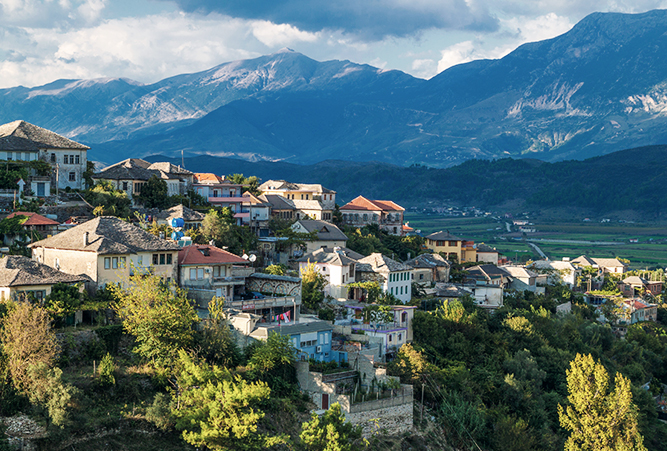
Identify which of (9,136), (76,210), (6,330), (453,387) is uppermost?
(9,136)

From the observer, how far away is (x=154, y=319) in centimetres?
4288

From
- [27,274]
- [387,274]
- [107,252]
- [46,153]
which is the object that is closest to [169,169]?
[46,153]

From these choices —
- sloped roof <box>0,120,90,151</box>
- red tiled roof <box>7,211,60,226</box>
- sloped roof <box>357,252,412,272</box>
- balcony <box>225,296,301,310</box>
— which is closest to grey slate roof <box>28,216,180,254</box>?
red tiled roof <box>7,211,60,226</box>

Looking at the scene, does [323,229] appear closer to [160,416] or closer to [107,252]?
[107,252]

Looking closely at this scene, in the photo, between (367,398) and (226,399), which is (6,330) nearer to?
(226,399)

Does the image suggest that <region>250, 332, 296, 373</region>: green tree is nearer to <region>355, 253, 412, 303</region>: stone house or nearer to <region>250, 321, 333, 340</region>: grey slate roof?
<region>250, 321, 333, 340</region>: grey slate roof

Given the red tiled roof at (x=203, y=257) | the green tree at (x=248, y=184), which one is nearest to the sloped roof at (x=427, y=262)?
the green tree at (x=248, y=184)

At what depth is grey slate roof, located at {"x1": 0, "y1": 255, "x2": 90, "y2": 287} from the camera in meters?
43.5

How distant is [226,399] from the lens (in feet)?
121

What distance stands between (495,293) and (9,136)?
170 feet

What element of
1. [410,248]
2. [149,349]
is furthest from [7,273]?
[410,248]

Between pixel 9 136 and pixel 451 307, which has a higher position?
pixel 9 136

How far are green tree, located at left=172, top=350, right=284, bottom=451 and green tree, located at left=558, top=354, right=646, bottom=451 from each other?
2713 centimetres

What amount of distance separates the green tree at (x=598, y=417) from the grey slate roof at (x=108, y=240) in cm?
3120
